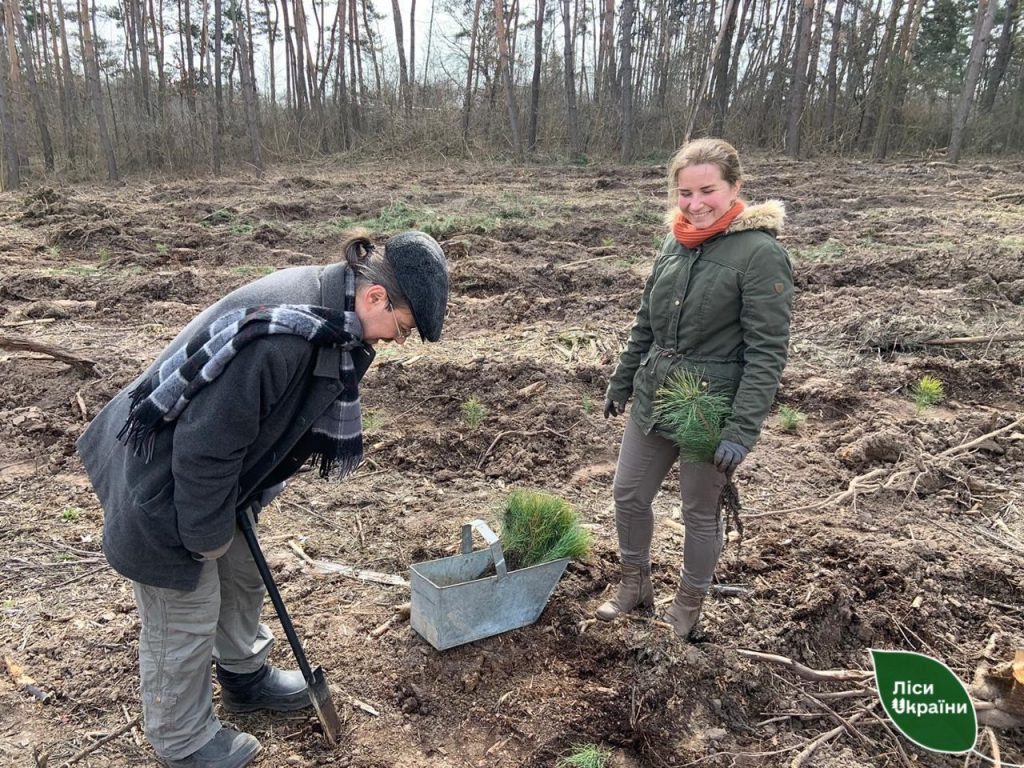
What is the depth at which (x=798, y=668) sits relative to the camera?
2.52m

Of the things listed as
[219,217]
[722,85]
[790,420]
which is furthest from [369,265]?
[722,85]

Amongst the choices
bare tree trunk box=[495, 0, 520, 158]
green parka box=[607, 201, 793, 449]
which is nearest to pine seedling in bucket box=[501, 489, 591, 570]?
green parka box=[607, 201, 793, 449]

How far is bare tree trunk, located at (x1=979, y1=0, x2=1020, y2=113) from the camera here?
22547 mm

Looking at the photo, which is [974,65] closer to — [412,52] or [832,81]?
[832,81]

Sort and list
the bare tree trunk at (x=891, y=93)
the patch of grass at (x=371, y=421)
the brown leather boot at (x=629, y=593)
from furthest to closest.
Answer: the bare tree trunk at (x=891, y=93)
the patch of grass at (x=371, y=421)
the brown leather boot at (x=629, y=593)

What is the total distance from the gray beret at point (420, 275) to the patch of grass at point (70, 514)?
9.05 feet

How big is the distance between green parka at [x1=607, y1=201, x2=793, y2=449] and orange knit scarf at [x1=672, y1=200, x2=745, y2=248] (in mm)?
20

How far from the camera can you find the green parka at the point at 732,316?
7.39 ft

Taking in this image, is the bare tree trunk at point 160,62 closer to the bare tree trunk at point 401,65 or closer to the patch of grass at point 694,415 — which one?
the bare tree trunk at point 401,65

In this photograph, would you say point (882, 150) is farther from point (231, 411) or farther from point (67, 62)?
point (67, 62)

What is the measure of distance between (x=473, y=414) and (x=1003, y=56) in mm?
26597

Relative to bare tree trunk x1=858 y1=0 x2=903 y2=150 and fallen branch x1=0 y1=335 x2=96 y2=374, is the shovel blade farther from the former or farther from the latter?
bare tree trunk x1=858 y1=0 x2=903 y2=150

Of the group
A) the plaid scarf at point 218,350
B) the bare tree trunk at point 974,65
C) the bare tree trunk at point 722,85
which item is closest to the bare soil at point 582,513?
the plaid scarf at point 218,350

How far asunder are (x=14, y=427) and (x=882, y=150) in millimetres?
21014
